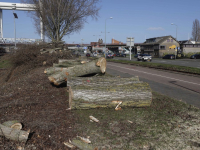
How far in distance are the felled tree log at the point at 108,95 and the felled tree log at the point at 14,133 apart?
6.62ft

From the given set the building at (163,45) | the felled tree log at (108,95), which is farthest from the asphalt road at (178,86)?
the building at (163,45)

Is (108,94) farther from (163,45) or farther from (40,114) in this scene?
(163,45)

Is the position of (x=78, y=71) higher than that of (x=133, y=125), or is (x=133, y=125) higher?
(x=78, y=71)

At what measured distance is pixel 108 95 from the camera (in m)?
6.03

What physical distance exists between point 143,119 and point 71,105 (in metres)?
1.97

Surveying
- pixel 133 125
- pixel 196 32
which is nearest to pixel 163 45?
pixel 196 32

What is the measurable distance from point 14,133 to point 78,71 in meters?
4.96

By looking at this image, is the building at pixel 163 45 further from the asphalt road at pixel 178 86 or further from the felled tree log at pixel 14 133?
the felled tree log at pixel 14 133

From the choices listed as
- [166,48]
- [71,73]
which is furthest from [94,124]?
[166,48]

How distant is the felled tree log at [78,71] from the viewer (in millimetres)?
Answer: 8398

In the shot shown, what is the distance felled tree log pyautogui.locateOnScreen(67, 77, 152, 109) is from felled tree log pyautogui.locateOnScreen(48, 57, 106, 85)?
222 cm

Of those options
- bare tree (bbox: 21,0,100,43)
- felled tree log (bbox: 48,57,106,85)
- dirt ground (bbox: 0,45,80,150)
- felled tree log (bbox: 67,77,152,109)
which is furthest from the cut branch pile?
bare tree (bbox: 21,0,100,43)

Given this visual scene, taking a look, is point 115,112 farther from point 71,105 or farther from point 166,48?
point 166,48

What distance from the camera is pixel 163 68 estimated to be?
65.8 ft
